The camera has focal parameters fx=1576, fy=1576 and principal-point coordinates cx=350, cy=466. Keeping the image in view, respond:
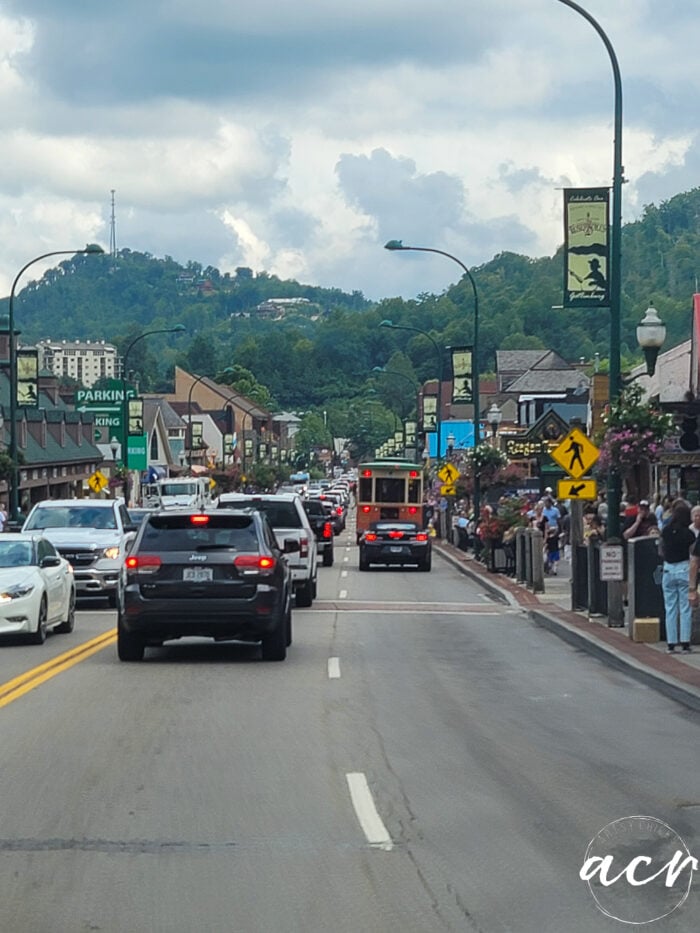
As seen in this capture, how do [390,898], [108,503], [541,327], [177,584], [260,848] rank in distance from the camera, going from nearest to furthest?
[390,898] → [260,848] → [177,584] → [108,503] → [541,327]

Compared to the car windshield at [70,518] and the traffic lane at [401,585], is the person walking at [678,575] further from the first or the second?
the car windshield at [70,518]

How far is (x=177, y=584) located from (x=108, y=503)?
474 inches

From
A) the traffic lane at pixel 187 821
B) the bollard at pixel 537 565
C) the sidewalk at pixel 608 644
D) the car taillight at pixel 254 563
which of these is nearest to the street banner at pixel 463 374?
the sidewalk at pixel 608 644

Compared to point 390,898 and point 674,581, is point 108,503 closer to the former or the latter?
point 674,581

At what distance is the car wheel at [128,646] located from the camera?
18484 mm

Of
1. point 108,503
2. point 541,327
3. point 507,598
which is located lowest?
point 507,598

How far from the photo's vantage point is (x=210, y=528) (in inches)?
734

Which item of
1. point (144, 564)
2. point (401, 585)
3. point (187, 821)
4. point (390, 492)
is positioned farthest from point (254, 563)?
point (390, 492)

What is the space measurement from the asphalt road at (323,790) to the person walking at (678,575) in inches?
47.6

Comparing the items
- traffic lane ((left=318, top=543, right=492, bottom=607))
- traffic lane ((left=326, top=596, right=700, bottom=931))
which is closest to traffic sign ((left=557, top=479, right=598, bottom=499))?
traffic lane ((left=326, top=596, right=700, bottom=931))

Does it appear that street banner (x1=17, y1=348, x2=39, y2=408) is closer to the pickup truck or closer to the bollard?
the pickup truck

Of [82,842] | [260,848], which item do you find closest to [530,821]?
[260,848]

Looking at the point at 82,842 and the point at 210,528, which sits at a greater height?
the point at 210,528

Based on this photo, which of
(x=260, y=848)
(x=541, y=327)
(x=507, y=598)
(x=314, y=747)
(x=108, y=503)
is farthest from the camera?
(x=541, y=327)
